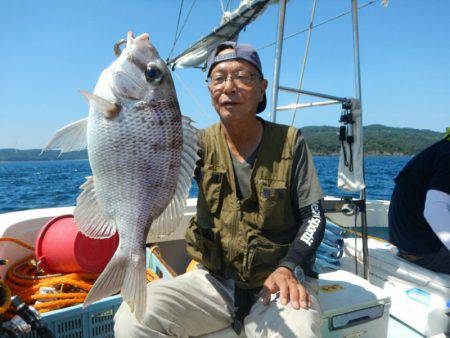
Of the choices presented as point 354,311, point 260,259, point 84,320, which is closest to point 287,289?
point 260,259

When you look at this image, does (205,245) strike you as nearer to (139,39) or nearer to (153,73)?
(153,73)

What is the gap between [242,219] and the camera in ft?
7.98

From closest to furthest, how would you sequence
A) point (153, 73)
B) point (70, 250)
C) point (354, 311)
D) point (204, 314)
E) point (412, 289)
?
point (153, 73) < point (204, 314) < point (354, 311) < point (70, 250) < point (412, 289)

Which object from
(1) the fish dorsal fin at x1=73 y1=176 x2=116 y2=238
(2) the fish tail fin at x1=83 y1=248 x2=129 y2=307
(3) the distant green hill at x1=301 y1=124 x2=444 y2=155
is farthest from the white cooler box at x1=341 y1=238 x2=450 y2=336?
(3) the distant green hill at x1=301 y1=124 x2=444 y2=155

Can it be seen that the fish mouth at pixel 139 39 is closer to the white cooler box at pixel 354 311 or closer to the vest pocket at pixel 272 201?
the vest pocket at pixel 272 201

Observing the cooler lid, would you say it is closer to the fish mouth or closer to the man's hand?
the man's hand

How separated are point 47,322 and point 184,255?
2.31 metres

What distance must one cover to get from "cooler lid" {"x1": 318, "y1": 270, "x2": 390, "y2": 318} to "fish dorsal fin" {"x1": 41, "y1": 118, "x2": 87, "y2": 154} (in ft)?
6.73

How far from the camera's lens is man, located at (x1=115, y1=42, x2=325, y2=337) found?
89.5 inches

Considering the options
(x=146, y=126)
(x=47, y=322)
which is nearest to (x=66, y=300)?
(x=47, y=322)

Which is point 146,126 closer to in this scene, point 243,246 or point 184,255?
point 243,246

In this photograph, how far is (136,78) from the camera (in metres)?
1.90

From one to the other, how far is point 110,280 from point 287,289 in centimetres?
101

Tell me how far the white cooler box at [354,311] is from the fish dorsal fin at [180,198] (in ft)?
4.49
